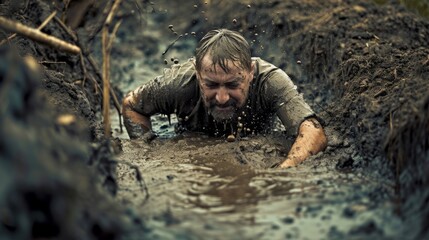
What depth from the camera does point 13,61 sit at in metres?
3.10

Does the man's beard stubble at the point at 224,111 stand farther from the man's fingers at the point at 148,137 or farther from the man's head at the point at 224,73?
the man's fingers at the point at 148,137

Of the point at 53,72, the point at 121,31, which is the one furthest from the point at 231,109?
the point at 121,31

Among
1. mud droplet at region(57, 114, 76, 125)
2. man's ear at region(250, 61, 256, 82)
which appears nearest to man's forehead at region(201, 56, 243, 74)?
man's ear at region(250, 61, 256, 82)

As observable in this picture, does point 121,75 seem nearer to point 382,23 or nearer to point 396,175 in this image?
point 382,23

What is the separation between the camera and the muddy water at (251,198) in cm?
388

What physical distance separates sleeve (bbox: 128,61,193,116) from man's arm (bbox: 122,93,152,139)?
0.11ft

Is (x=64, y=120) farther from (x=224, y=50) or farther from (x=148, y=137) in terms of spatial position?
(x=148, y=137)

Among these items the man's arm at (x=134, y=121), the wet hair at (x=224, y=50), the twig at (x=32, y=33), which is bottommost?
the man's arm at (x=134, y=121)

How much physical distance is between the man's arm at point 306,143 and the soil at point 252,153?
115 millimetres

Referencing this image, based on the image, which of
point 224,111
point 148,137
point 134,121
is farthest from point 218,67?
point 134,121

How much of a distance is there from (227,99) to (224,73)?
0.79ft

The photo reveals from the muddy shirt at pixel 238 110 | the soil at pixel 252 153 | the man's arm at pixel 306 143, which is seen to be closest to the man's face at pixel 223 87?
the muddy shirt at pixel 238 110

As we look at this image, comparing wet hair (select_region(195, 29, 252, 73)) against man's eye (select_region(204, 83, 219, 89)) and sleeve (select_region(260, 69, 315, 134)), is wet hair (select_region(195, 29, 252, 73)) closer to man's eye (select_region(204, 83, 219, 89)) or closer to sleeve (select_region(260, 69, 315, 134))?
man's eye (select_region(204, 83, 219, 89))

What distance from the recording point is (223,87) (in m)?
6.18
